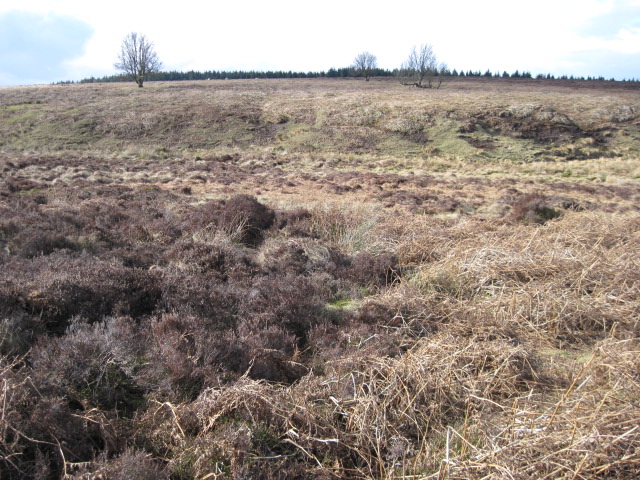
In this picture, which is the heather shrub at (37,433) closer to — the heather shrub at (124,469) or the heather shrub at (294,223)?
the heather shrub at (124,469)

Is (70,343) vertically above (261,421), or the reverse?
(70,343)

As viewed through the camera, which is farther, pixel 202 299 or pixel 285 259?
pixel 285 259

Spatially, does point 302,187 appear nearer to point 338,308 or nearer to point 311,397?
point 338,308

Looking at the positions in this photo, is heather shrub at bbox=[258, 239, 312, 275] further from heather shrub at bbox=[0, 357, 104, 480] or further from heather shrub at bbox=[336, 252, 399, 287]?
heather shrub at bbox=[0, 357, 104, 480]

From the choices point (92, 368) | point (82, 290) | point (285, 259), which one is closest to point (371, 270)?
point (285, 259)

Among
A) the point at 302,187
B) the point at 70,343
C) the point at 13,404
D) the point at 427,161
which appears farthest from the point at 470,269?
the point at 427,161

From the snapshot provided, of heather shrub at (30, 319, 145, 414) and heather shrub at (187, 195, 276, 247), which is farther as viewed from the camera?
heather shrub at (187, 195, 276, 247)

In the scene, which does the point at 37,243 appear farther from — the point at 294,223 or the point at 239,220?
Result: the point at 294,223

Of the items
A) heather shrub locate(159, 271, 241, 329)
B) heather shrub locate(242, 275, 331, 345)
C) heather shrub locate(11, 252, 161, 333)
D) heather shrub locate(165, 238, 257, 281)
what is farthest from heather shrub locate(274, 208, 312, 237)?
heather shrub locate(11, 252, 161, 333)

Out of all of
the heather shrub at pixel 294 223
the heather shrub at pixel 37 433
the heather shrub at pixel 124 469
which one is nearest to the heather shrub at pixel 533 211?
the heather shrub at pixel 294 223

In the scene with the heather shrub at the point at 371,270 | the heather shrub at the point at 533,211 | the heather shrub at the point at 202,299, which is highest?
the heather shrub at the point at 202,299

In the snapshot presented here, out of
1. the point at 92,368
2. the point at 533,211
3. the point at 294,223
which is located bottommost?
the point at 533,211

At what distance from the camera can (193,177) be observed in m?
19.5

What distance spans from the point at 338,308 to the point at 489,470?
2.98 m
